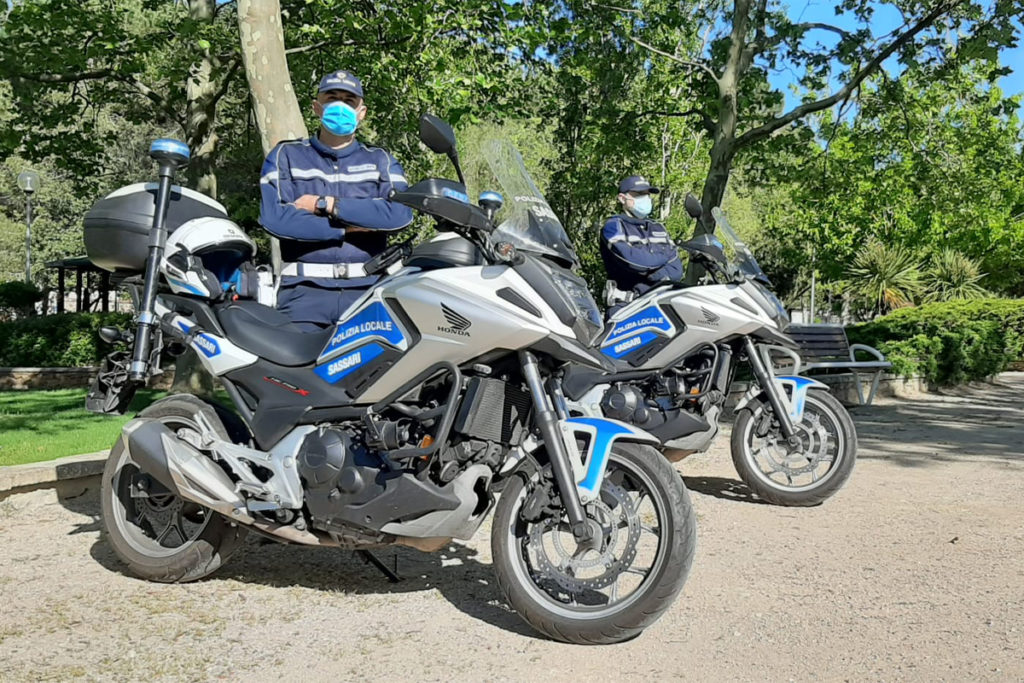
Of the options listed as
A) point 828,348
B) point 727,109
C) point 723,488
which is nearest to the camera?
point 723,488

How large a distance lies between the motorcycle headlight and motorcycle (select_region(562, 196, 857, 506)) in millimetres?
2200

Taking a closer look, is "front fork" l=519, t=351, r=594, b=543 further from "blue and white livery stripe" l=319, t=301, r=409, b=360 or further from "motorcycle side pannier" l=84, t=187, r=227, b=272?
"motorcycle side pannier" l=84, t=187, r=227, b=272

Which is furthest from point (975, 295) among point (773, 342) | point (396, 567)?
point (396, 567)

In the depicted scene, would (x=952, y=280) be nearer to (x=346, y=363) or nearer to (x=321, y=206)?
(x=321, y=206)

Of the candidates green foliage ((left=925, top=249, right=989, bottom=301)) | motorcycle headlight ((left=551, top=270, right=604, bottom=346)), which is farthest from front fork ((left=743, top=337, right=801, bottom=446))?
green foliage ((left=925, top=249, right=989, bottom=301))

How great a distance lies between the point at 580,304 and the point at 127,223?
6.81 feet

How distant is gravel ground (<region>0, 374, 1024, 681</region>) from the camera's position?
3.27 m

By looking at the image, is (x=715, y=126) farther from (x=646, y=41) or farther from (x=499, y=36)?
(x=499, y=36)

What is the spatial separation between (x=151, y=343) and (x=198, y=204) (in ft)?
2.20

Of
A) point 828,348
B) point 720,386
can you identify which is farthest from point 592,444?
point 828,348

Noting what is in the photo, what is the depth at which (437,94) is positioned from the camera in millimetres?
11906

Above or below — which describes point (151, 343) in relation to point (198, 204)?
below

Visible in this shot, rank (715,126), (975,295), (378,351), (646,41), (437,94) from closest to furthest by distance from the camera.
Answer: (378,351) < (437,94) < (715,126) < (646,41) < (975,295)

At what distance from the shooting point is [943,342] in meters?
14.4
